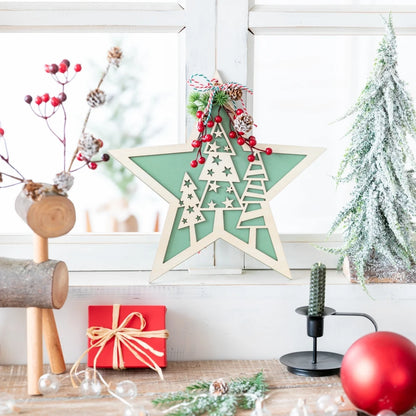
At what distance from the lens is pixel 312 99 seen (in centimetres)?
152

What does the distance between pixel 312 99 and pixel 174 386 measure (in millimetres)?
753

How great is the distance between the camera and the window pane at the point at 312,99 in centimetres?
150

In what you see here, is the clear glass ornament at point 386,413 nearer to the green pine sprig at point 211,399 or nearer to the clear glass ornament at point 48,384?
the green pine sprig at point 211,399

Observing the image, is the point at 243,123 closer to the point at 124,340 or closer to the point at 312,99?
the point at 312,99

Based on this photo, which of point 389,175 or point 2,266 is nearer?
point 2,266

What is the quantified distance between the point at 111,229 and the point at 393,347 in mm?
745

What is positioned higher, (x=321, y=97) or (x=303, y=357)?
(x=321, y=97)

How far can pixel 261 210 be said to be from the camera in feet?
4.66

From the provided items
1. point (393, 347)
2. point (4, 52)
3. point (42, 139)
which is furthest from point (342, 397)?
point (4, 52)

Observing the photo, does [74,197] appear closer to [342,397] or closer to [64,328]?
[64,328]

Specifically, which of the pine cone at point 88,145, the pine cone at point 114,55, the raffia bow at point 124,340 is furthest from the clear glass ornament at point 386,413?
the pine cone at point 114,55

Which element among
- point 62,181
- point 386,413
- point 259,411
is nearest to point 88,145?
point 62,181

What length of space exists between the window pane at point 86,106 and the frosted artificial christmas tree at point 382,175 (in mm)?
443

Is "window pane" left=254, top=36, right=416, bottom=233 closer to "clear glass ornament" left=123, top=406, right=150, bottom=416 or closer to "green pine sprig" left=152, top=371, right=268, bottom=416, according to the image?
"green pine sprig" left=152, top=371, right=268, bottom=416
